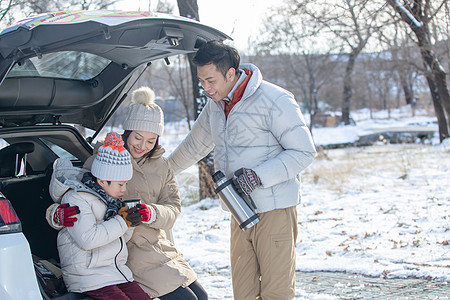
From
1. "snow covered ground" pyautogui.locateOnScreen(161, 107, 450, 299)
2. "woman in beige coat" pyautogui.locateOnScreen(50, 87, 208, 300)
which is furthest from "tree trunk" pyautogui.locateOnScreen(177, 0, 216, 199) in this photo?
"woman in beige coat" pyautogui.locateOnScreen(50, 87, 208, 300)

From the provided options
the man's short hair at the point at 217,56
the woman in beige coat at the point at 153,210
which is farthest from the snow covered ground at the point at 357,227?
the man's short hair at the point at 217,56

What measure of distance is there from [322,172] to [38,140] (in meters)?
8.24

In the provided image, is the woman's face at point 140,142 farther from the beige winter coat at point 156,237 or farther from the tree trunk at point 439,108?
the tree trunk at point 439,108

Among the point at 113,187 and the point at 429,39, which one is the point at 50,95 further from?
the point at 429,39

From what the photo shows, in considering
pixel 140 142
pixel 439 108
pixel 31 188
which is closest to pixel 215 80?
pixel 140 142

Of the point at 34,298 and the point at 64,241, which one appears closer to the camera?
the point at 34,298

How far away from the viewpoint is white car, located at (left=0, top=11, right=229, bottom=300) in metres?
2.52

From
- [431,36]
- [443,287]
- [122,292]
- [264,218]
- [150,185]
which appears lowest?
[443,287]

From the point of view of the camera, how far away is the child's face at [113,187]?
3002mm

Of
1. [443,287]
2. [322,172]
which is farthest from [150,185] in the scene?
[322,172]

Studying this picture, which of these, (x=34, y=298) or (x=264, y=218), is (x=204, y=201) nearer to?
(x=264, y=218)

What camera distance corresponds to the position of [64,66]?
3.50m

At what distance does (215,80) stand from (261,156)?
1.81 feet

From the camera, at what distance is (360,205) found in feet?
25.8
